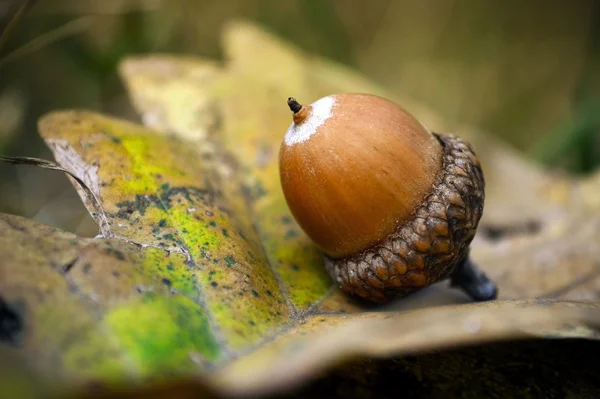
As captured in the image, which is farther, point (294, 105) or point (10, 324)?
point (294, 105)

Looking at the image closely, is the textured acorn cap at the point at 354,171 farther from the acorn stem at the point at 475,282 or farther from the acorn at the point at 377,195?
the acorn stem at the point at 475,282

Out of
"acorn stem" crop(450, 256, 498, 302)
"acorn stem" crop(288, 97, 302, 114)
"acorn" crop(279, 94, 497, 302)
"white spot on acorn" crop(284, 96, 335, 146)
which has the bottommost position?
"acorn stem" crop(450, 256, 498, 302)

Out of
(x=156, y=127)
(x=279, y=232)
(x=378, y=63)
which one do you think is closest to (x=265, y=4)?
(x=378, y=63)

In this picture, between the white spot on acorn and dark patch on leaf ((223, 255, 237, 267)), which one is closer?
dark patch on leaf ((223, 255, 237, 267))

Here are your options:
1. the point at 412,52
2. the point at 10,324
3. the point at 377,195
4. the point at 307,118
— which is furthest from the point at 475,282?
the point at 412,52

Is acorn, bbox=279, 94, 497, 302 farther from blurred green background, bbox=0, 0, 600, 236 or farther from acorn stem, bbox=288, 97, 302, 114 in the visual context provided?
blurred green background, bbox=0, 0, 600, 236

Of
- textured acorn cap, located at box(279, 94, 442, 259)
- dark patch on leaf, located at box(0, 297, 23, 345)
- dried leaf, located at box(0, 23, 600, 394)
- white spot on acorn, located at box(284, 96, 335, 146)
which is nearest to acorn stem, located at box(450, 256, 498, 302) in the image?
dried leaf, located at box(0, 23, 600, 394)

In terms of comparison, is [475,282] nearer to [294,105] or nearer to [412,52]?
[294,105]
